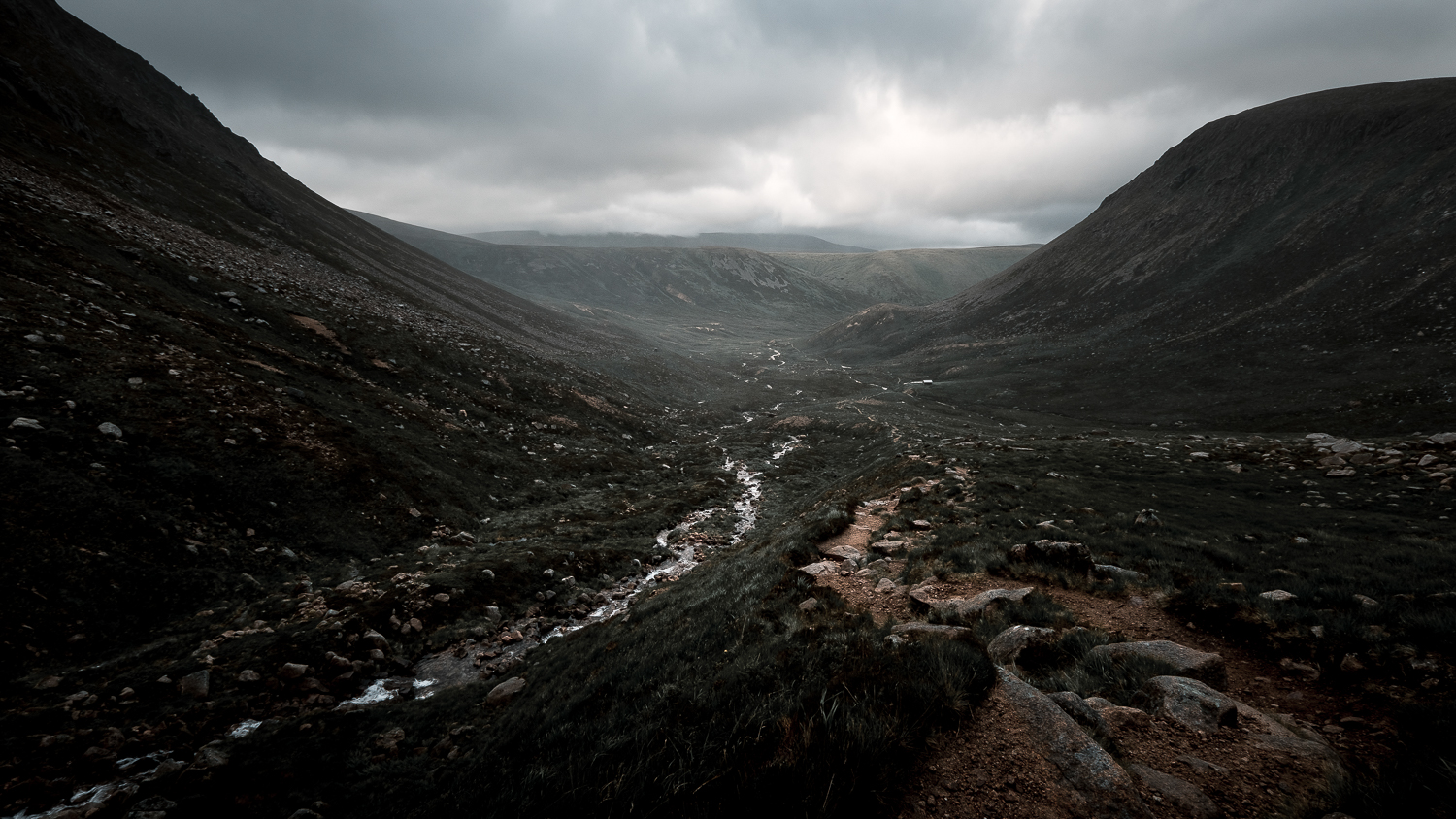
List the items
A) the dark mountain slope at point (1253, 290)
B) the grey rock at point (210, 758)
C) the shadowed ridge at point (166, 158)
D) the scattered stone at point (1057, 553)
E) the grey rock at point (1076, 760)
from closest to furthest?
the grey rock at point (1076, 760), the grey rock at point (210, 758), the scattered stone at point (1057, 553), the shadowed ridge at point (166, 158), the dark mountain slope at point (1253, 290)

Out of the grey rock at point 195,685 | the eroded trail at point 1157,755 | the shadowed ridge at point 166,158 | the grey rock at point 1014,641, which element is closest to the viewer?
the eroded trail at point 1157,755

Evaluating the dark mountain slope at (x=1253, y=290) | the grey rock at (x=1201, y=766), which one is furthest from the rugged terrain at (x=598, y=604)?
the dark mountain slope at (x=1253, y=290)

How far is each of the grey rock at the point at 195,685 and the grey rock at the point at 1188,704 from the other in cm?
1469

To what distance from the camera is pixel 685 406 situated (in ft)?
172

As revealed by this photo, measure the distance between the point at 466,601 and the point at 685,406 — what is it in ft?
131

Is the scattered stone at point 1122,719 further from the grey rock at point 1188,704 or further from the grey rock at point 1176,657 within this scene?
the grey rock at point 1176,657

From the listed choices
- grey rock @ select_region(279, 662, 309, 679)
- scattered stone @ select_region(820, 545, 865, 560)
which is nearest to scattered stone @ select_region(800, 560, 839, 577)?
scattered stone @ select_region(820, 545, 865, 560)

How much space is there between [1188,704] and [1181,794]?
160 centimetres

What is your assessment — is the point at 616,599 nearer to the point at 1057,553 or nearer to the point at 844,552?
the point at 844,552

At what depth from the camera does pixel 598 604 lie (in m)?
14.8

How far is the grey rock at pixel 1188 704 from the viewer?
17.2 feet

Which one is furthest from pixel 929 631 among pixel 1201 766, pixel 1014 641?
pixel 1201 766

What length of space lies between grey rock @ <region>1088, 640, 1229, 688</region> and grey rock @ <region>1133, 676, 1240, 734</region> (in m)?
0.65

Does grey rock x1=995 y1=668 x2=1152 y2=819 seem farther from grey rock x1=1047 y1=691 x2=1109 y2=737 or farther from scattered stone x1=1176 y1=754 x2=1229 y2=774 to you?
scattered stone x1=1176 y1=754 x2=1229 y2=774
